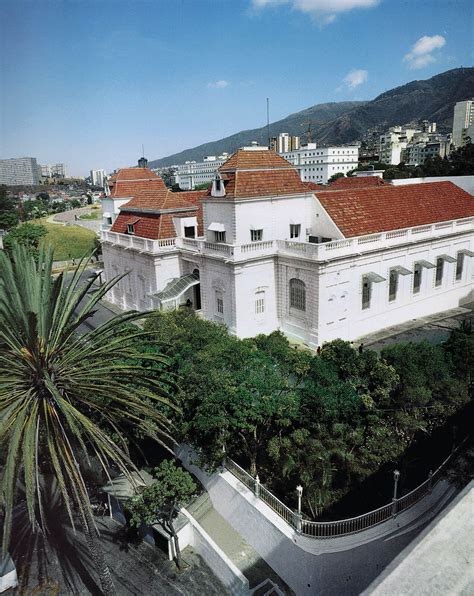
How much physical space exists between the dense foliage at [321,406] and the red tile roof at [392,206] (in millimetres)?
13097

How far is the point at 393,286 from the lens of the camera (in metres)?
31.0

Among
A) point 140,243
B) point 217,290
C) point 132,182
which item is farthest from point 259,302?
point 132,182

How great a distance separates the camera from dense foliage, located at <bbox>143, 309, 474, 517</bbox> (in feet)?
51.5

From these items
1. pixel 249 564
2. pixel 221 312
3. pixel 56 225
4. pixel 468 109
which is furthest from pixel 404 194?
pixel 468 109

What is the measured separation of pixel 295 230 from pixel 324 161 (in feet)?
Result: 440

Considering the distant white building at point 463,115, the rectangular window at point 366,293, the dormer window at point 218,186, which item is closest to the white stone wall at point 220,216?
the dormer window at point 218,186

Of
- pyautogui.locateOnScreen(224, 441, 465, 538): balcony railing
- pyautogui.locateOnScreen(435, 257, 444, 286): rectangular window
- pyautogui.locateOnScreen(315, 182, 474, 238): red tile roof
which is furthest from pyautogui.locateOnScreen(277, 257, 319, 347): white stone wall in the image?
pyautogui.locateOnScreen(224, 441, 465, 538): balcony railing

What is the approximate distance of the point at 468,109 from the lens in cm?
19375

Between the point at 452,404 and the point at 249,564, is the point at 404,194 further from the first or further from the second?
the point at 249,564

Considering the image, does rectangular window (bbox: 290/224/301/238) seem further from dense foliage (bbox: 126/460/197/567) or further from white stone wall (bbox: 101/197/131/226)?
white stone wall (bbox: 101/197/131/226)

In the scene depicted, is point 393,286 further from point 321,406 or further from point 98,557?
point 98,557

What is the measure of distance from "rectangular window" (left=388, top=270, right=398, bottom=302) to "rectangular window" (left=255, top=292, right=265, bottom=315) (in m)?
8.67

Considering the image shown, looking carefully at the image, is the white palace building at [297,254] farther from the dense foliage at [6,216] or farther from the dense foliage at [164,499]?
the dense foliage at [6,216]

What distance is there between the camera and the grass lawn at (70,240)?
3292 inches
